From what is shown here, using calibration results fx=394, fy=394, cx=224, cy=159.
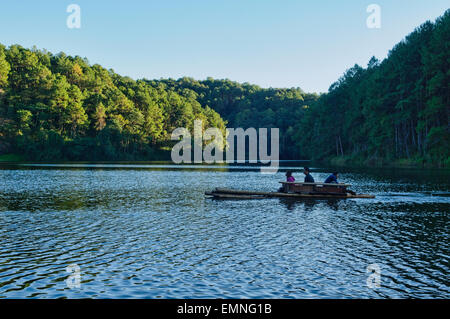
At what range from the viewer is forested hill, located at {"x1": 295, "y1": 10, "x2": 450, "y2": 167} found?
76.6 m

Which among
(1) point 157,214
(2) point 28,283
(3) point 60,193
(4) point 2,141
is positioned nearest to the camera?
(2) point 28,283

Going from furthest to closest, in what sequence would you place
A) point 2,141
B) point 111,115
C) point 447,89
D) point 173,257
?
point 111,115 → point 2,141 → point 447,89 → point 173,257

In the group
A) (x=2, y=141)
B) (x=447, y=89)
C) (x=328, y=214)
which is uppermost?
(x=447, y=89)

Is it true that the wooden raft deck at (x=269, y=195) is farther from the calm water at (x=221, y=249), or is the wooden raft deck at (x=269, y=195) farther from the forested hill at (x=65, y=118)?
the forested hill at (x=65, y=118)

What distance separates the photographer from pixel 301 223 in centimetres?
2506

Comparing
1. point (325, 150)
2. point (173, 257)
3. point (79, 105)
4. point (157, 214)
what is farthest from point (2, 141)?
point (173, 257)

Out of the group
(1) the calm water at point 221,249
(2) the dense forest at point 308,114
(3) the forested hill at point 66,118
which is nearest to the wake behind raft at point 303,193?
(1) the calm water at point 221,249

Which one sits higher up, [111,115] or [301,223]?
[111,115]

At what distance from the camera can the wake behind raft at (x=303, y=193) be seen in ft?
125

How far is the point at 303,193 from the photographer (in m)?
38.7

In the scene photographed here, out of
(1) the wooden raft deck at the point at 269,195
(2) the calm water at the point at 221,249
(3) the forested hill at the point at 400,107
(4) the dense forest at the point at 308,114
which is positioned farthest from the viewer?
(4) the dense forest at the point at 308,114

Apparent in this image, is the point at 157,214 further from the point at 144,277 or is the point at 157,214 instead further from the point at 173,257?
the point at 144,277

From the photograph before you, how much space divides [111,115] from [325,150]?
283 feet

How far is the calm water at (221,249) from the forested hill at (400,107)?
170 ft
